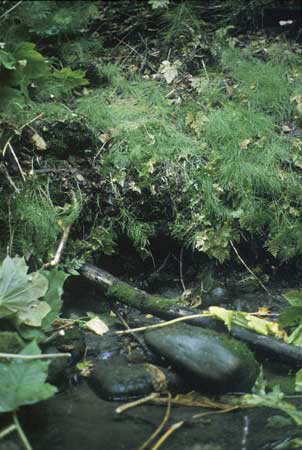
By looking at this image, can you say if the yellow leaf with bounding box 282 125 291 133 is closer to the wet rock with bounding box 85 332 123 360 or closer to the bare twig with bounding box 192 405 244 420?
the wet rock with bounding box 85 332 123 360

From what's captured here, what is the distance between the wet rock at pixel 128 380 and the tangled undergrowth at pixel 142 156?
3.22 feet

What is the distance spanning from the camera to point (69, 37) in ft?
18.1

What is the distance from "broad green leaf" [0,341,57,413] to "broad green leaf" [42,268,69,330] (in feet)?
1.20

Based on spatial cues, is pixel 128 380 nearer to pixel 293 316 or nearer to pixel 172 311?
pixel 172 311

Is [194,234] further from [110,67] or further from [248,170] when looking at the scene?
[110,67]

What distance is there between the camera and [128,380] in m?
2.88

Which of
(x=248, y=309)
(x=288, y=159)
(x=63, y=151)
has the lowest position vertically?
(x=248, y=309)

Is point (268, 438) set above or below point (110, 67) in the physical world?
below

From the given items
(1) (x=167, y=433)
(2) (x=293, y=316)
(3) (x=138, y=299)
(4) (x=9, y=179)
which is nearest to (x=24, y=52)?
(4) (x=9, y=179)

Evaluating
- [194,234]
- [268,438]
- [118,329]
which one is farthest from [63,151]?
[268,438]

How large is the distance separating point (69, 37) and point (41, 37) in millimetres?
353

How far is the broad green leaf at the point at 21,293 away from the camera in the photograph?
9.41 ft

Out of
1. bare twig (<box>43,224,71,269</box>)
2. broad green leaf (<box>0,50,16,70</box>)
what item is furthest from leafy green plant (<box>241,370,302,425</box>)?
broad green leaf (<box>0,50,16,70</box>)

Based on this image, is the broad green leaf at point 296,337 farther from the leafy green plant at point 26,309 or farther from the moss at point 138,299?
the leafy green plant at point 26,309
